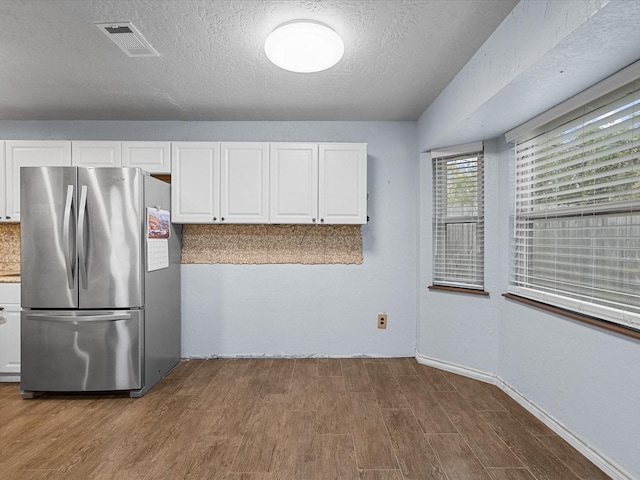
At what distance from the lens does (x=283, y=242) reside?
3.54 meters

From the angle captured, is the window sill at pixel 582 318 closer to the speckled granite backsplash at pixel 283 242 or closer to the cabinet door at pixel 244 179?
the speckled granite backsplash at pixel 283 242

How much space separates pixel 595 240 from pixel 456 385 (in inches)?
60.8

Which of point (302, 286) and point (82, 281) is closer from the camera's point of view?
point (82, 281)

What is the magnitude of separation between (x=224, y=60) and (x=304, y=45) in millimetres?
679

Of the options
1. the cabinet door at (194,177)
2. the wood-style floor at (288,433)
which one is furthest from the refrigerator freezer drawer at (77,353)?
the cabinet door at (194,177)

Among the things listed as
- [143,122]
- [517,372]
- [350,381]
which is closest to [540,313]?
[517,372]

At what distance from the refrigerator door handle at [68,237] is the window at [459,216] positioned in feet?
9.88

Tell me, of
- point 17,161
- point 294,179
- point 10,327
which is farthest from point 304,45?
point 10,327

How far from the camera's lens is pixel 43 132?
11.6ft

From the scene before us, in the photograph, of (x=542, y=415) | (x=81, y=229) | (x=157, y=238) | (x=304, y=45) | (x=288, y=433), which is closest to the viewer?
(x=304, y=45)

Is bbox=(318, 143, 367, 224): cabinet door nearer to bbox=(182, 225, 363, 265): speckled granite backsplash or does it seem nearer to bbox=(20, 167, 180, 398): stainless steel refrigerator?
bbox=(182, 225, 363, 265): speckled granite backsplash

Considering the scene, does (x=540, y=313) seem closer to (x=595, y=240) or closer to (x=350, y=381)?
A: (x=595, y=240)

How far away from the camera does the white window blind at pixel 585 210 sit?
1.79 m

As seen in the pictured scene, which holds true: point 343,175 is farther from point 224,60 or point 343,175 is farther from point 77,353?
point 77,353
